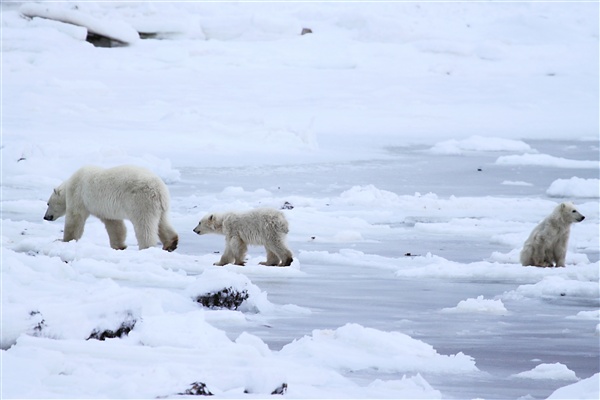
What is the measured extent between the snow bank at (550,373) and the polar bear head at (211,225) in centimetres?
408

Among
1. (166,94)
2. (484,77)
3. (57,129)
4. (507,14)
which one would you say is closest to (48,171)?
(57,129)

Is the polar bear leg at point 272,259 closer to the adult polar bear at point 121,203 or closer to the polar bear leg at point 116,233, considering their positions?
the adult polar bear at point 121,203

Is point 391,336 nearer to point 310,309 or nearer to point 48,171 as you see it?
point 310,309

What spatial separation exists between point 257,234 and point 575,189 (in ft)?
22.8

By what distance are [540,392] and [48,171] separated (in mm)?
10885

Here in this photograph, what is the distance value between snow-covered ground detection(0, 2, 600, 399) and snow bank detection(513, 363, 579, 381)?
12 mm

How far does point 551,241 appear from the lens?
8.34 m

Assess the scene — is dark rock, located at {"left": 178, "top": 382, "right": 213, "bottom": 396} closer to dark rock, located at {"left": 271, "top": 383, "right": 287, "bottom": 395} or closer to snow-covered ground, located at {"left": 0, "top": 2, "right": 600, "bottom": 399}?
snow-covered ground, located at {"left": 0, "top": 2, "right": 600, "bottom": 399}

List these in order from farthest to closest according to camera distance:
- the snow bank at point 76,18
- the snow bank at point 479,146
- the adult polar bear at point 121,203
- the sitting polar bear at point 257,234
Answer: the snow bank at point 76,18
the snow bank at point 479,146
the adult polar bear at point 121,203
the sitting polar bear at point 257,234

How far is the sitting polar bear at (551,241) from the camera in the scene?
27.1 ft

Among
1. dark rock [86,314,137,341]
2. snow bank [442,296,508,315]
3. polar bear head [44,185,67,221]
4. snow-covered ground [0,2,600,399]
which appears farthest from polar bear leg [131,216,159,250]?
dark rock [86,314,137,341]

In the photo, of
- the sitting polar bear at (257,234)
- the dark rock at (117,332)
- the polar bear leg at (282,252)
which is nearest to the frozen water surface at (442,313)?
the polar bear leg at (282,252)

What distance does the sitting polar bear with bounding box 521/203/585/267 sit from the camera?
8250mm

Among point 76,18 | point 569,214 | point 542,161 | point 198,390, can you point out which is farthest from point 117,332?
point 76,18
